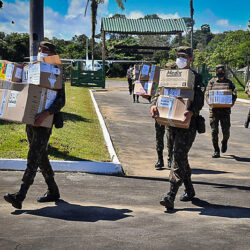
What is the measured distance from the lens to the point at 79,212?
5.40 m

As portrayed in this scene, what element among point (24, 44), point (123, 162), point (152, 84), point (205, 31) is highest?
point (205, 31)

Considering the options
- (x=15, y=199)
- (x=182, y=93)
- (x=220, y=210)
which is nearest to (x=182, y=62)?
(x=182, y=93)

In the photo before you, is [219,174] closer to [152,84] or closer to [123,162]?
[123,162]

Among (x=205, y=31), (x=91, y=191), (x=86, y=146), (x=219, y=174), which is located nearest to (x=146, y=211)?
(x=91, y=191)

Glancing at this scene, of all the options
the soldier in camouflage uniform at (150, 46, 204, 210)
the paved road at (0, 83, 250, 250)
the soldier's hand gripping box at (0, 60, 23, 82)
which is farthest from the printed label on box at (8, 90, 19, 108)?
the soldier in camouflage uniform at (150, 46, 204, 210)

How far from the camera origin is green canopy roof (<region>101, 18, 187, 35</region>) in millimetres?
40719

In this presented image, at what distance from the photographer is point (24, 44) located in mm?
61969

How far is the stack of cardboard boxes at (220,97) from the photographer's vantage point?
10.1 m

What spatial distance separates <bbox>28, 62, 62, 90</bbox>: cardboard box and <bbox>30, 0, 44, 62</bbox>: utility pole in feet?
11.1

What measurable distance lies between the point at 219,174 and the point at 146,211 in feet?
10.4

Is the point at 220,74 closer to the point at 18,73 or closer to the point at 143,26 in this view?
the point at 18,73

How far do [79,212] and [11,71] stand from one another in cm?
193

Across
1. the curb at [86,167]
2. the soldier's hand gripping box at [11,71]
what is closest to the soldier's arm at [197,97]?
the soldier's hand gripping box at [11,71]

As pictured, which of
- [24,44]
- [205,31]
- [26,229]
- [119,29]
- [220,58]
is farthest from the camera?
[205,31]
